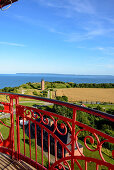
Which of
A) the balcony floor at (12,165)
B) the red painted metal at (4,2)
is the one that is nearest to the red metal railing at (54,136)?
the balcony floor at (12,165)

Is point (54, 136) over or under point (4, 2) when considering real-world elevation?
under

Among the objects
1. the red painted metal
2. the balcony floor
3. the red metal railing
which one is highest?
the red painted metal

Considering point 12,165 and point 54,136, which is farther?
point 12,165

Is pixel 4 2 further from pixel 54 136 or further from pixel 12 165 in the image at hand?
pixel 12 165

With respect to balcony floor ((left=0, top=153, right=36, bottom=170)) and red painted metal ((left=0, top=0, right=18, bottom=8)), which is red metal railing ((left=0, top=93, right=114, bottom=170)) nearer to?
balcony floor ((left=0, top=153, right=36, bottom=170))

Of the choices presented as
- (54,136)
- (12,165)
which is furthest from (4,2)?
(12,165)

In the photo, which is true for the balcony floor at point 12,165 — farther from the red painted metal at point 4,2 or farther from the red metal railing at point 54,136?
the red painted metal at point 4,2

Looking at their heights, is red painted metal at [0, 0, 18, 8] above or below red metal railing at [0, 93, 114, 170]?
above

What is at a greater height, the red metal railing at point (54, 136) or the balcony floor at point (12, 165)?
the red metal railing at point (54, 136)

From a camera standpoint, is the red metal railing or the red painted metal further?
the red painted metal

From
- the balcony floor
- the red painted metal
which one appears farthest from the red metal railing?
the red painted metal

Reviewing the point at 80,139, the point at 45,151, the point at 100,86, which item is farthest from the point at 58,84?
the point at 45,151

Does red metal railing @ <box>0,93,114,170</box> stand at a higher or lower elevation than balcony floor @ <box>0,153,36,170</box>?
higher

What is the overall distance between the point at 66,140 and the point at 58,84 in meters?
35.1
